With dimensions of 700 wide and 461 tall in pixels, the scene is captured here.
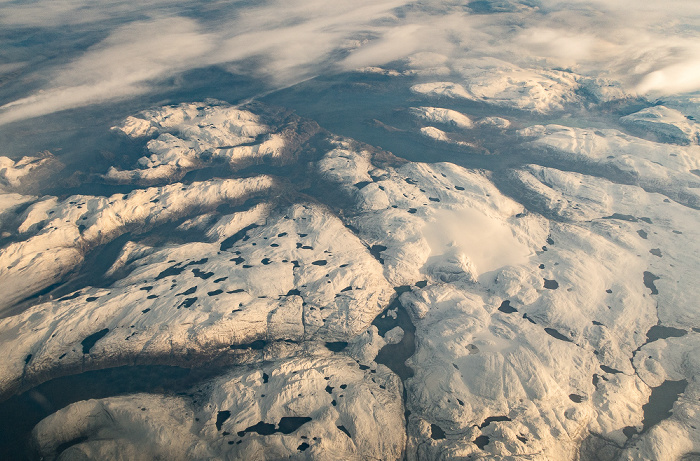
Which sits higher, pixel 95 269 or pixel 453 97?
pixel 453 97

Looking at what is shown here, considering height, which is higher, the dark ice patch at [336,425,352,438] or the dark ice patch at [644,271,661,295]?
the dark ice patch at [336,425,352,438]

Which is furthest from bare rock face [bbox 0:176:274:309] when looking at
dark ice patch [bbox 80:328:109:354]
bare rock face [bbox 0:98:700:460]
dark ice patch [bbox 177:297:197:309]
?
dark ice patch [bbox 177:297:197:309]

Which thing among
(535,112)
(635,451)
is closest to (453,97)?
(535,112)

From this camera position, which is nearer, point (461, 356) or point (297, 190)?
point (461, 356)

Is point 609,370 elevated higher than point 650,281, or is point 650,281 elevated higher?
point 650,281

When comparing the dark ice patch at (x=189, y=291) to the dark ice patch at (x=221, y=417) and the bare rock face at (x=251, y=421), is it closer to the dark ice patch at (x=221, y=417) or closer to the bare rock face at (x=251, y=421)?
the bare rock face at (x=251, y=421)

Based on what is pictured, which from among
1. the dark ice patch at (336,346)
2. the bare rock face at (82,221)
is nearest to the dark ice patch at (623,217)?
the dark ice patch at (336,346)

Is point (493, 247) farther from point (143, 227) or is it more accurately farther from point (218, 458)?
point (143, 227)

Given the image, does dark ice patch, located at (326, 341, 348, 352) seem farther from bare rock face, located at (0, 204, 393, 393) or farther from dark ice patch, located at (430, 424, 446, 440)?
dark ice patch, located at (430, 424, 446, 440)

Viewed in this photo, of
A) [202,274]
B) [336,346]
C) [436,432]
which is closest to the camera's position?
[436,432]

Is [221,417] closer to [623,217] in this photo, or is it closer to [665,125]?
[623,217]

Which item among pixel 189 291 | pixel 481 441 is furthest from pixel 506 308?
pixel 189 291
